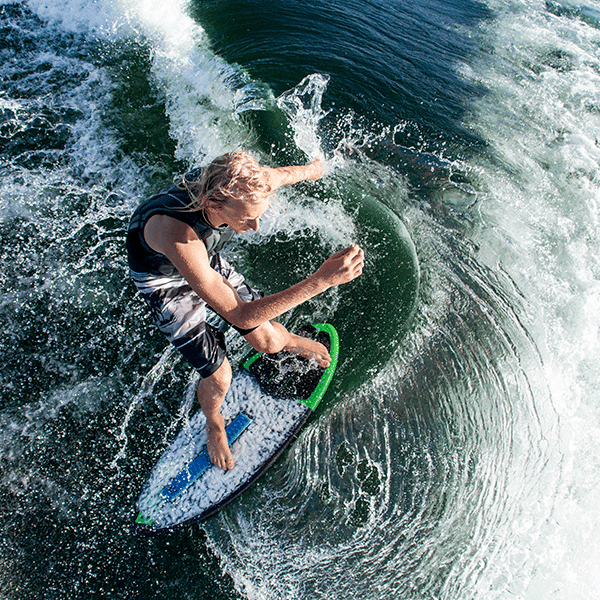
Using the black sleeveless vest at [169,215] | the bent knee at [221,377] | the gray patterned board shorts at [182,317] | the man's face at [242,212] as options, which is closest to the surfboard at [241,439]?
the bent knee at [221,377]

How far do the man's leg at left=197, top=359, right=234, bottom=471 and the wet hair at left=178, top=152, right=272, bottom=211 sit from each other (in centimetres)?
145

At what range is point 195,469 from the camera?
3.48m

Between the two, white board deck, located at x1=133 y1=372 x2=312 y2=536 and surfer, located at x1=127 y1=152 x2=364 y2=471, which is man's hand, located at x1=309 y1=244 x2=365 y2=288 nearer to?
surfer, located at x1=127 y1=152 x2=364 y2=471

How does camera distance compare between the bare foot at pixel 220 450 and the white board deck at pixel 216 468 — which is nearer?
the white board deck at pixel 216 468

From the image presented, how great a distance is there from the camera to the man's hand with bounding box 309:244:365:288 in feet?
6.87

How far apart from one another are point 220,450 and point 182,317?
1.39 metres

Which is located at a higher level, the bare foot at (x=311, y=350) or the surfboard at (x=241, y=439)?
the bare foot at (x=311, y=350)

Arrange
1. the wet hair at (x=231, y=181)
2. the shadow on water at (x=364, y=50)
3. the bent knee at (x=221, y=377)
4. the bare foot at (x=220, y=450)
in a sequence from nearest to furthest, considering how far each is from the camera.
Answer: the wet hair at (x=231, y=181) → the bent knee at (x=221, y=377) → the bare foot at (x=220, y=450) → the shadow on water at (x=364, y=50)

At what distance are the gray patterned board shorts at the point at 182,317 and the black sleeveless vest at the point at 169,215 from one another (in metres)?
0.10

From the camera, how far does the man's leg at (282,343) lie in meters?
3.10

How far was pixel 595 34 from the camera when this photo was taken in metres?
7.75

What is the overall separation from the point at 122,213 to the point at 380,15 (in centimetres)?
610

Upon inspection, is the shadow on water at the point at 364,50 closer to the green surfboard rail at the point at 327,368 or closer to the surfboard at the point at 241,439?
the green surfboard rail at the point at 327,368

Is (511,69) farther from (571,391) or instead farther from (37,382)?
(37,382)
